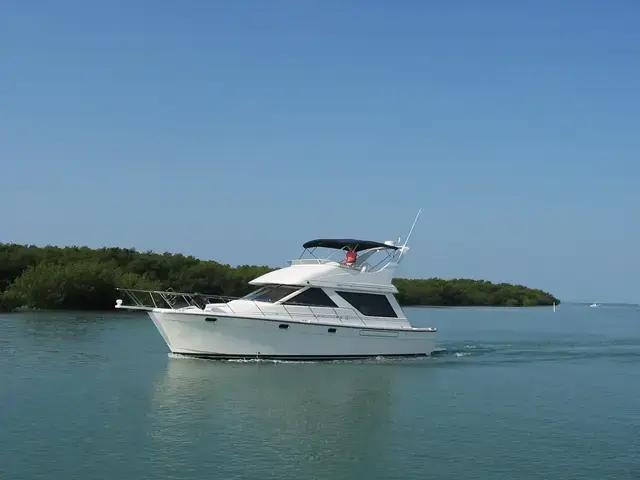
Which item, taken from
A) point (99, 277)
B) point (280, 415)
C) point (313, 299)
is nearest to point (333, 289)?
point (313, 299)

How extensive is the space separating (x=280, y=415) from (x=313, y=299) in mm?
7441

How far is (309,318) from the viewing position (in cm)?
2255

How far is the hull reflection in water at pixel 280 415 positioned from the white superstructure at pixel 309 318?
0.66m

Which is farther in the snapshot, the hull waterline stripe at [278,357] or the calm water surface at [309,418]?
the hull waterline stripe at [278,357]

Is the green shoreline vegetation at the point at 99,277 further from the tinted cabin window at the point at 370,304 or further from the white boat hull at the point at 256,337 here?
the white boat hull at the point at 256,337

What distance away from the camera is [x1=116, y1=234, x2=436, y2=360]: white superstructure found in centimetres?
2186

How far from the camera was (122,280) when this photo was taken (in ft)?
174

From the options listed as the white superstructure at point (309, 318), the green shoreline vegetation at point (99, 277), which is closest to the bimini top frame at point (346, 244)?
the white superstructure at point (309, 318)

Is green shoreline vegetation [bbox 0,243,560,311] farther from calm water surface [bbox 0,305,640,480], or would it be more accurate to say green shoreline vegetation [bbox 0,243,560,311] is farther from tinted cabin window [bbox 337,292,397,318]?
tinted cabin window [bbox 337,292,397,318]

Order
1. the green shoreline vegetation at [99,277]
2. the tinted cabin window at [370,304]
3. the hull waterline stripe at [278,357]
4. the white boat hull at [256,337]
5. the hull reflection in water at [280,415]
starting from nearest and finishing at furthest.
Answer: the hull reflection in water at [280,415] → the white boat hull at [256,337] → the hull waterline stripe at [278,357] → the tinted cabin window at [370,304] → the green shoreline vegetation at [99,277]

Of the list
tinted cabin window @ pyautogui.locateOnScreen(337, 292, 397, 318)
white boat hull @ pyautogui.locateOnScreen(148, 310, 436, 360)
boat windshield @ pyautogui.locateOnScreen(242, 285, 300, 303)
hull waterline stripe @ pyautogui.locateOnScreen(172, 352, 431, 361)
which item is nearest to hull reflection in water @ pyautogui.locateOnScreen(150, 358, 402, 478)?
hull waterline stripe @ pyautogui.locateOnScreen(172, 352, 431, 361)

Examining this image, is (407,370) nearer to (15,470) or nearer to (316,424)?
(316,424)

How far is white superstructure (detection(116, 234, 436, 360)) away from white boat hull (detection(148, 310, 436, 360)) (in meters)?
0.03

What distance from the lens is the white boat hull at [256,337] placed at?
21750mm
